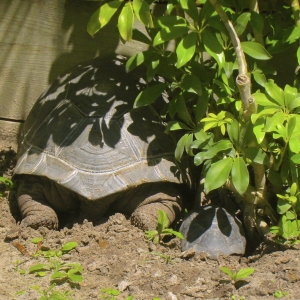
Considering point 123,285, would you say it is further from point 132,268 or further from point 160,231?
point 160,231

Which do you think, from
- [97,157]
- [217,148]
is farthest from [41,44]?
[217,148]

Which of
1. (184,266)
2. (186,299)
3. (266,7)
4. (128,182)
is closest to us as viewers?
(186,299)

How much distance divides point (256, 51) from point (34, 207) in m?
1.75

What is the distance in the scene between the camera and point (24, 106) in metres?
4.80

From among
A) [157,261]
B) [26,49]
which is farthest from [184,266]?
[26,49]

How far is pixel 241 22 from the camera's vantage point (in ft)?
10.7

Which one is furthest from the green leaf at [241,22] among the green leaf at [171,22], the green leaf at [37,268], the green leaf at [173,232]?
the green leaf at [37,268]

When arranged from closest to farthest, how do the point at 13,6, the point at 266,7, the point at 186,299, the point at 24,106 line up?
the point at 186,299
the point at 266,7
the point at 13,6
the point at 24,106

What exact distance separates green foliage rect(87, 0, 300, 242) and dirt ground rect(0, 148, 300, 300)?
8.6 inches

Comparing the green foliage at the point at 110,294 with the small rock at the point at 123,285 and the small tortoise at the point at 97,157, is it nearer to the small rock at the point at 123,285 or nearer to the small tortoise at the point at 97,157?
the small rock at the point at 123,285

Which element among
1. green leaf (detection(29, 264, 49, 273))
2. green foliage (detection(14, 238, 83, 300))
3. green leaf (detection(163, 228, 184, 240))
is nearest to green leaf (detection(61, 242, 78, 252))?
green foliage (detection(14, 238, 83, 300))

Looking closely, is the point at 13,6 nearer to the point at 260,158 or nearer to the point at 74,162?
the point at 74,162

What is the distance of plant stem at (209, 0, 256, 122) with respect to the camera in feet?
9.87

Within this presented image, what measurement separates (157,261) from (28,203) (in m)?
1.03
